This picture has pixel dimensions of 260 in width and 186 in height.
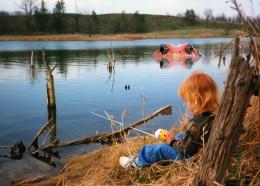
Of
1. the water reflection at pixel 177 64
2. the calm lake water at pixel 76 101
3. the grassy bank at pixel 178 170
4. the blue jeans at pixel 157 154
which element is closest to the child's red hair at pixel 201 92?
the calm lake water at pixel 76 101

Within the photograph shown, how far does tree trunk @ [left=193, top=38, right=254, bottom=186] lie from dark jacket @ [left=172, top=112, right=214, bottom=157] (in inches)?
30.5

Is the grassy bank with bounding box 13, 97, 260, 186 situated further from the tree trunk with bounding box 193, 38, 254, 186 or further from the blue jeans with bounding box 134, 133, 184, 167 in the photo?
the tree trunk with bounding box 193, 38, 254, 186

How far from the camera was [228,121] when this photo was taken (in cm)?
388

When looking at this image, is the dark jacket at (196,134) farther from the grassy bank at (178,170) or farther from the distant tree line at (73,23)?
the distant tree line at (73,23)

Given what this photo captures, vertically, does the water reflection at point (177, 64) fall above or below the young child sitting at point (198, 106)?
below

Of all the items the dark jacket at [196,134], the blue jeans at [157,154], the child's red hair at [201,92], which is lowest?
the blue jeans at [157,154]

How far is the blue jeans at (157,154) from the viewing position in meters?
5.40

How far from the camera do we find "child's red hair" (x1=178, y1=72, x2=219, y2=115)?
4875 mm

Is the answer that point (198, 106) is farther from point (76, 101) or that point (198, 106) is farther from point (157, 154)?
point (76, 101)

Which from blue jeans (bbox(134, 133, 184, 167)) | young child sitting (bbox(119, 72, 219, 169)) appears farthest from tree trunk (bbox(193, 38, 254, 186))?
blue jeans (bbox(134, 133, 184, 167))

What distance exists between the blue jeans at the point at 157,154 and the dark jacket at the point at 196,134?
13cm

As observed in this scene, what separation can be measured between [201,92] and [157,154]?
1042 millimetres

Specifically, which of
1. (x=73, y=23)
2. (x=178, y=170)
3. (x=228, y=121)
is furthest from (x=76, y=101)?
(x=73, y=23)

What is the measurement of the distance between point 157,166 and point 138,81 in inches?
691
